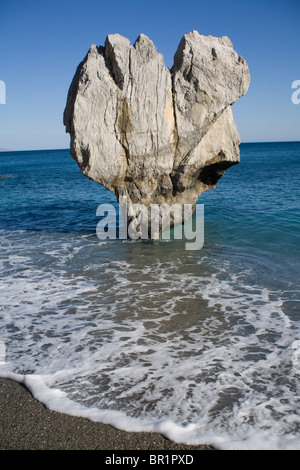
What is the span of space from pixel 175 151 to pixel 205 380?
267 inches

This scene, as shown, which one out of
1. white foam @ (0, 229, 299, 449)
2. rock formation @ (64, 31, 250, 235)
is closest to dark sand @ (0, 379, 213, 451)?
white foam @ (0, 229, 299, 449)

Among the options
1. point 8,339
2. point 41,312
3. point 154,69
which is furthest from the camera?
point 154,69

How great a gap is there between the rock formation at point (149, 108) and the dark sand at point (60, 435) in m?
6.41

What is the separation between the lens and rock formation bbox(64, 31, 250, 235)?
8.82 metres

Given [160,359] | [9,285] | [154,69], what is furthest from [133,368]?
[154,69]

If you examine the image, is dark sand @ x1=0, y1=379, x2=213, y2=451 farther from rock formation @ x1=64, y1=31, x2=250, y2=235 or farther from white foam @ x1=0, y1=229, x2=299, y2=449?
rock formation @ x1=64, y1=31, x2=250, y2=235

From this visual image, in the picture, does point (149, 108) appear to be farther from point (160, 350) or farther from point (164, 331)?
point (160, 350)

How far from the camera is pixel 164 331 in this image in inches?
221

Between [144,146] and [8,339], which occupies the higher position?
[144,146]

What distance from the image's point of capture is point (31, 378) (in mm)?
4422

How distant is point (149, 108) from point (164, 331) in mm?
5920

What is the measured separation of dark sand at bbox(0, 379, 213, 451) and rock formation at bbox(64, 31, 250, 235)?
6413 mm
